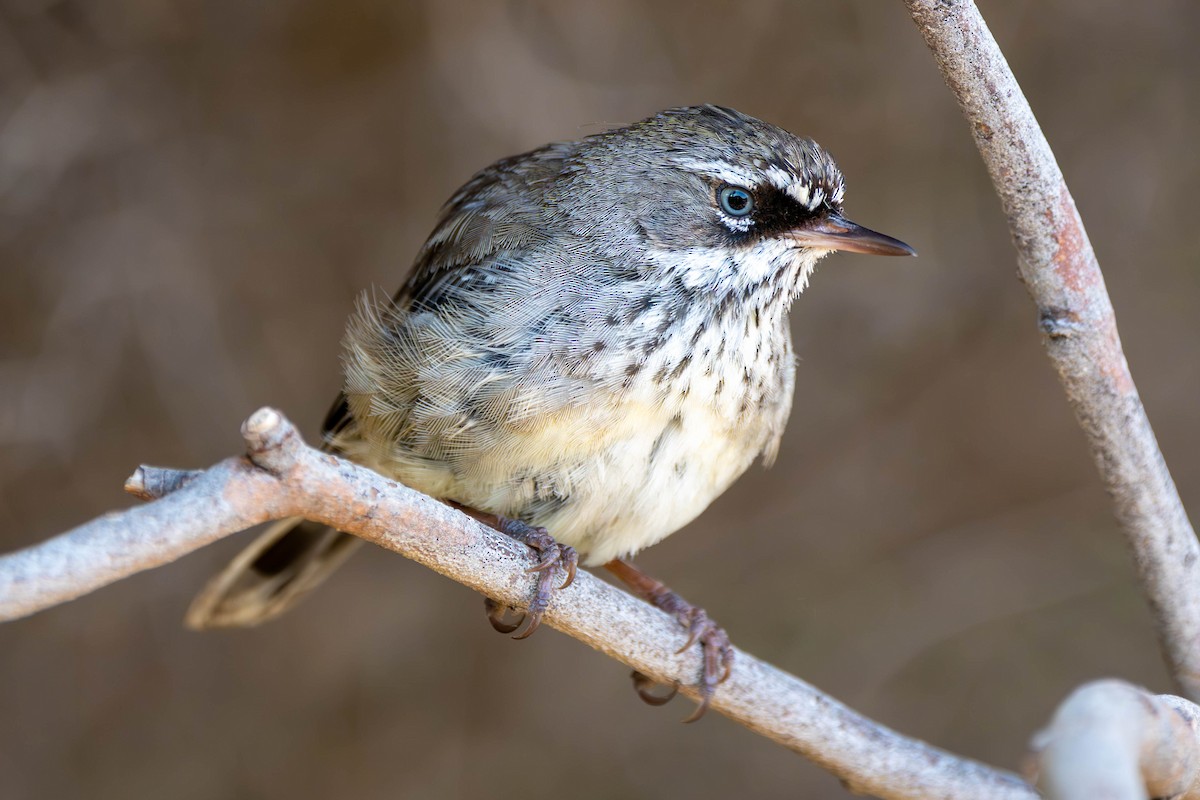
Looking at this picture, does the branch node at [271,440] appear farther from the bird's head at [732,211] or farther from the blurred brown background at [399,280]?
the blurred brown background at [399,280]

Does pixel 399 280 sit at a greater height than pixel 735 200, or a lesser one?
greater

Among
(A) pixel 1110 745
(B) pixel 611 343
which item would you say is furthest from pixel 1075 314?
(A) pixel 1110 745

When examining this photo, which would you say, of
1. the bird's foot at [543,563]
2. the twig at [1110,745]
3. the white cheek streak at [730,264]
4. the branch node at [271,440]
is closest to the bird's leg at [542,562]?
the bird's foot at [543,563]

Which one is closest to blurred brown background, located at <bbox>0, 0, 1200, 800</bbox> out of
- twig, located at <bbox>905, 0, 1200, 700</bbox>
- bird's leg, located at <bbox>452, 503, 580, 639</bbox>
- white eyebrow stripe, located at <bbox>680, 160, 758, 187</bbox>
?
white eyebrow stripe, located at <bbox>680, 160, 758, 187</bbox>

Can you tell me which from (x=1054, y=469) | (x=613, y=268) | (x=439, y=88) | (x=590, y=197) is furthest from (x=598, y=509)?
(x=1054, y=469)

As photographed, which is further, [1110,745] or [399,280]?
[399,280]

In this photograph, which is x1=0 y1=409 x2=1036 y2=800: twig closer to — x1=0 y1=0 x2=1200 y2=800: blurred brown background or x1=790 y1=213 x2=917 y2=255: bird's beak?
x1=790 y1=213 x2=917 y2=255: bird's beak

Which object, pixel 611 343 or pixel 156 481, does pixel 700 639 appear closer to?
pixel 611 343
